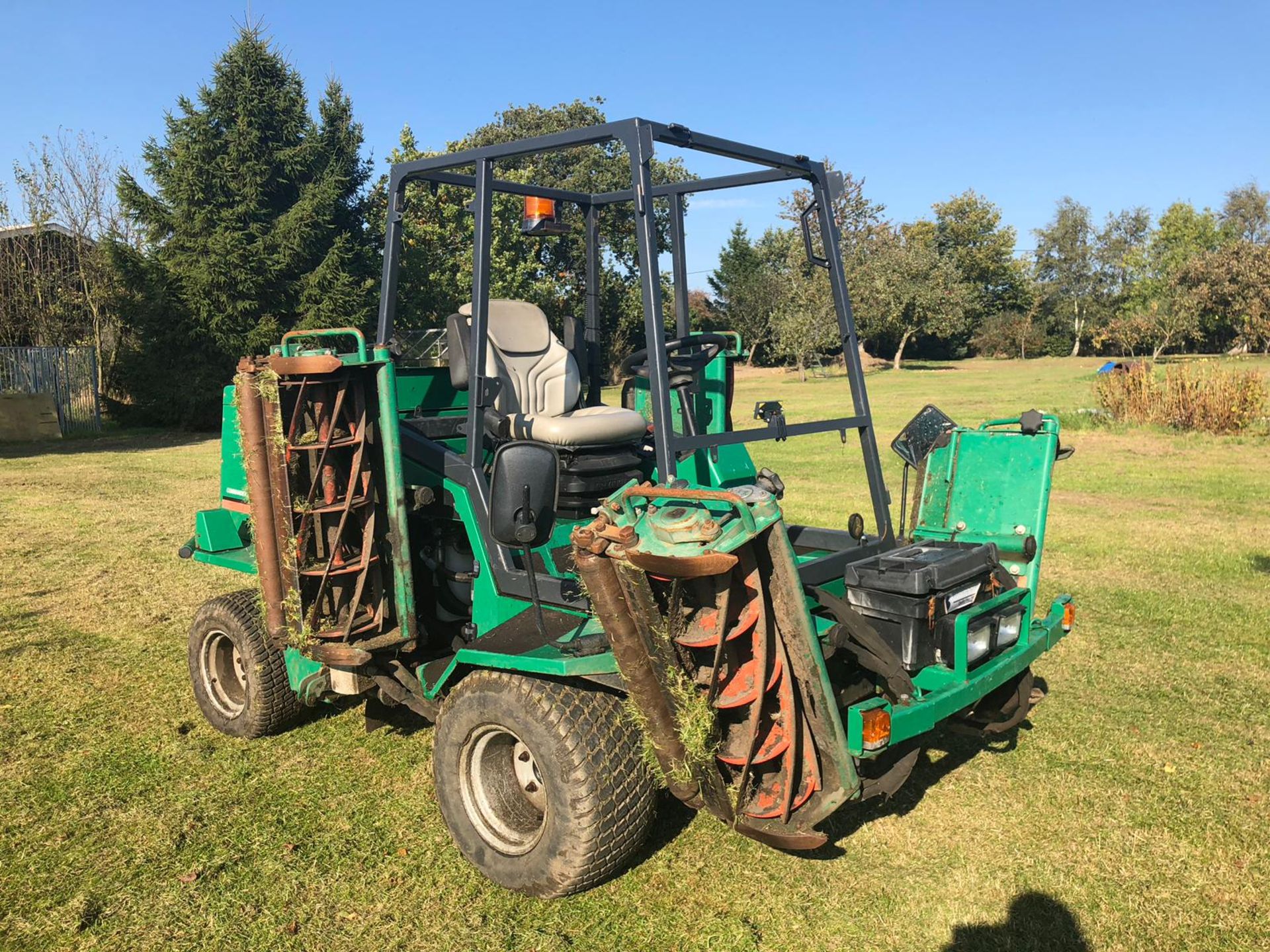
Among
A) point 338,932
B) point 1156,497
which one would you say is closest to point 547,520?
point 338,932

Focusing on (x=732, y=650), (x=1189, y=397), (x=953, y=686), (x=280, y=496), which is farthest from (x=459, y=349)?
(x=1189, y=397)

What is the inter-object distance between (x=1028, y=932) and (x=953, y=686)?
817 mm

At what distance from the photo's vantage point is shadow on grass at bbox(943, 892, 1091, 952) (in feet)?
10.0

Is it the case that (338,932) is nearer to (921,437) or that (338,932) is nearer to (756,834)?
(756,834)

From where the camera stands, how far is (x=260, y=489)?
3.73 metres

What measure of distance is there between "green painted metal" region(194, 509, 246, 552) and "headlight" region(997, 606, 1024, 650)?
3660 millimetres

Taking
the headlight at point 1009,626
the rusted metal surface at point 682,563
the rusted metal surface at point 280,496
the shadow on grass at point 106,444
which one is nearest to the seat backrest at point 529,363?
the rusted metal surface at point 280,496

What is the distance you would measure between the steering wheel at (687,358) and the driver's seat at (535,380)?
0.76 ft

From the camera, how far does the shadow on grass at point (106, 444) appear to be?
56.9 feet

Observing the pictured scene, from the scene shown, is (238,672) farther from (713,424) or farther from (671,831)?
(713,424)

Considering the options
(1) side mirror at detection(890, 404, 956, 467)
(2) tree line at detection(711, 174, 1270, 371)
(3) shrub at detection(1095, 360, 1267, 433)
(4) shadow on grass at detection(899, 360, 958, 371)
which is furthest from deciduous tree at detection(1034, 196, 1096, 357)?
(1) side mirror at detection(890, 404, 956, 467)

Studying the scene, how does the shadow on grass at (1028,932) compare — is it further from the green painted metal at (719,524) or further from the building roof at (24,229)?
the building roof at (24,229)

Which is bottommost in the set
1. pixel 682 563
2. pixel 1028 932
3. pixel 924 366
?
pixel 1028 932

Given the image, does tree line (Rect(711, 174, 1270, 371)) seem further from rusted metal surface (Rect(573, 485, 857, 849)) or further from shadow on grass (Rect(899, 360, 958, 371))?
rusted metal surface (Rect(573, 485, 857, 849))
